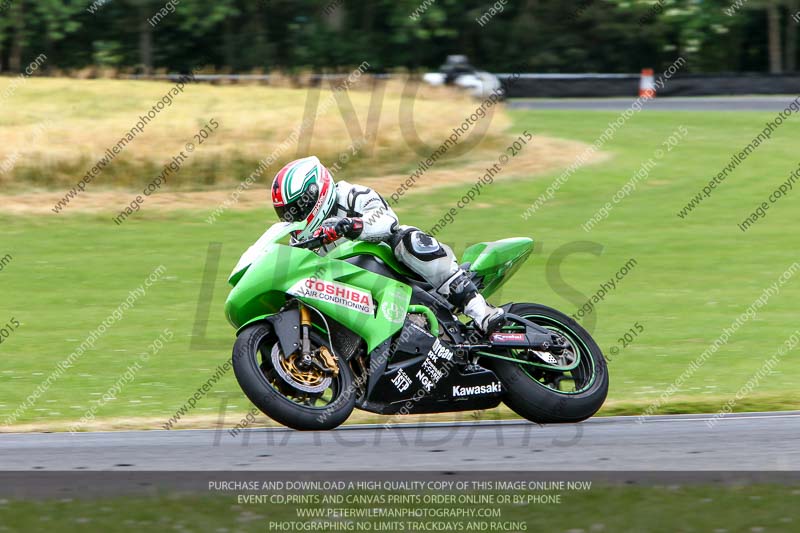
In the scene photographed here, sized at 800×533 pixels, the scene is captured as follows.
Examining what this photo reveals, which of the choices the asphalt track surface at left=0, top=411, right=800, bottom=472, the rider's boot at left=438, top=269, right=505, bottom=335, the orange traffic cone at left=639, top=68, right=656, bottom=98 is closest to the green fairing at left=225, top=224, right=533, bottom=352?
the rider's boot at left=438, top=269, right=505, bottom=335

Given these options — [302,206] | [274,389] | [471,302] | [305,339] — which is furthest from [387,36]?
[274,389]

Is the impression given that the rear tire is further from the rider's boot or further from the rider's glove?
the rider's glove

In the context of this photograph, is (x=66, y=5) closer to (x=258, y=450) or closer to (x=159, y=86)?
(x=159, y=86)

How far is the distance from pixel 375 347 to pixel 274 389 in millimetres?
735

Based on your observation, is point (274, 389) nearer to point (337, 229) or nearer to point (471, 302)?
point (337, 229)

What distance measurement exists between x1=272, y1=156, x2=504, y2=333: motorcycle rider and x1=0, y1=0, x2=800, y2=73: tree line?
110 feet

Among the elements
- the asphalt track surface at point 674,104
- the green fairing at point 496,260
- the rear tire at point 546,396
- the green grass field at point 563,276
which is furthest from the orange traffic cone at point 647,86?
the rear tire at point 546,396

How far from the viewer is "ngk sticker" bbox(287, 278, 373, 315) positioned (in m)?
7.20

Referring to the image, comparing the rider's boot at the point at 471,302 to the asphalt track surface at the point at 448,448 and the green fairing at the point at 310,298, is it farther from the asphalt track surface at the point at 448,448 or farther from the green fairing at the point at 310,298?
the asphalt track surface at the point at 448,448

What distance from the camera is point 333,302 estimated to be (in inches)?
286

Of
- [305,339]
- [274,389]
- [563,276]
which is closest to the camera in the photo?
[274,389]

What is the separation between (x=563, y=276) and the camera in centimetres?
1507
